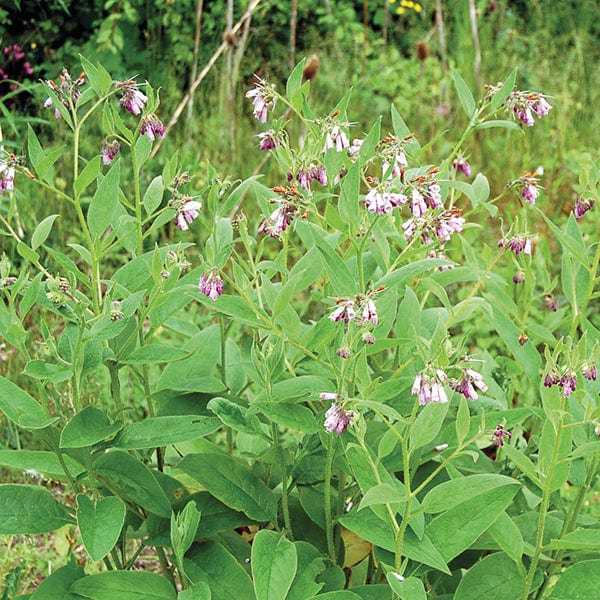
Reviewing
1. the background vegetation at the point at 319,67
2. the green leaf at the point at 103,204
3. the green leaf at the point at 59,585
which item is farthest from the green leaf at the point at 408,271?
the background vegetation at the point at 319,67

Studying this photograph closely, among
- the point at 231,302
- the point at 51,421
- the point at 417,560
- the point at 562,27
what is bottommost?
the point at 562,27

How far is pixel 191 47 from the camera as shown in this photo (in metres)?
5.84

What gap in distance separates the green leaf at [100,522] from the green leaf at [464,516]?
46 cm

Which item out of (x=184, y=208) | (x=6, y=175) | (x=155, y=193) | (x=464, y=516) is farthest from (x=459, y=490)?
(x=6, y=175)

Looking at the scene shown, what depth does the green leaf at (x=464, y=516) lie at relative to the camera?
1.39m

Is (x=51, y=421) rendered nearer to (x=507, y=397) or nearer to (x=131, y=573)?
(x=131, y=573)

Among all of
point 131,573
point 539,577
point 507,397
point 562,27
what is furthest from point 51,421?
point 562,27

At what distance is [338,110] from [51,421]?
65cm

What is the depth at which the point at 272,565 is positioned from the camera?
55.1 inches

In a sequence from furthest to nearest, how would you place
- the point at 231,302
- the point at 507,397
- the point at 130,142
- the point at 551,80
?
the point at 551,80 → the point at 507,397 → the point at 130,142 → the point at 231,302

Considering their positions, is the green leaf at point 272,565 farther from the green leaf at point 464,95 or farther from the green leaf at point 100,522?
the green leaf at point 464,95

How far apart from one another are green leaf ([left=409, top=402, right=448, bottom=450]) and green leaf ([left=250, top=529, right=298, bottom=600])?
266mm

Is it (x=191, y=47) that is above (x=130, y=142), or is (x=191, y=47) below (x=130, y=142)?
below

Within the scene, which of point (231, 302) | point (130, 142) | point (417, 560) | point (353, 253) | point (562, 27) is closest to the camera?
point (417, 560)
